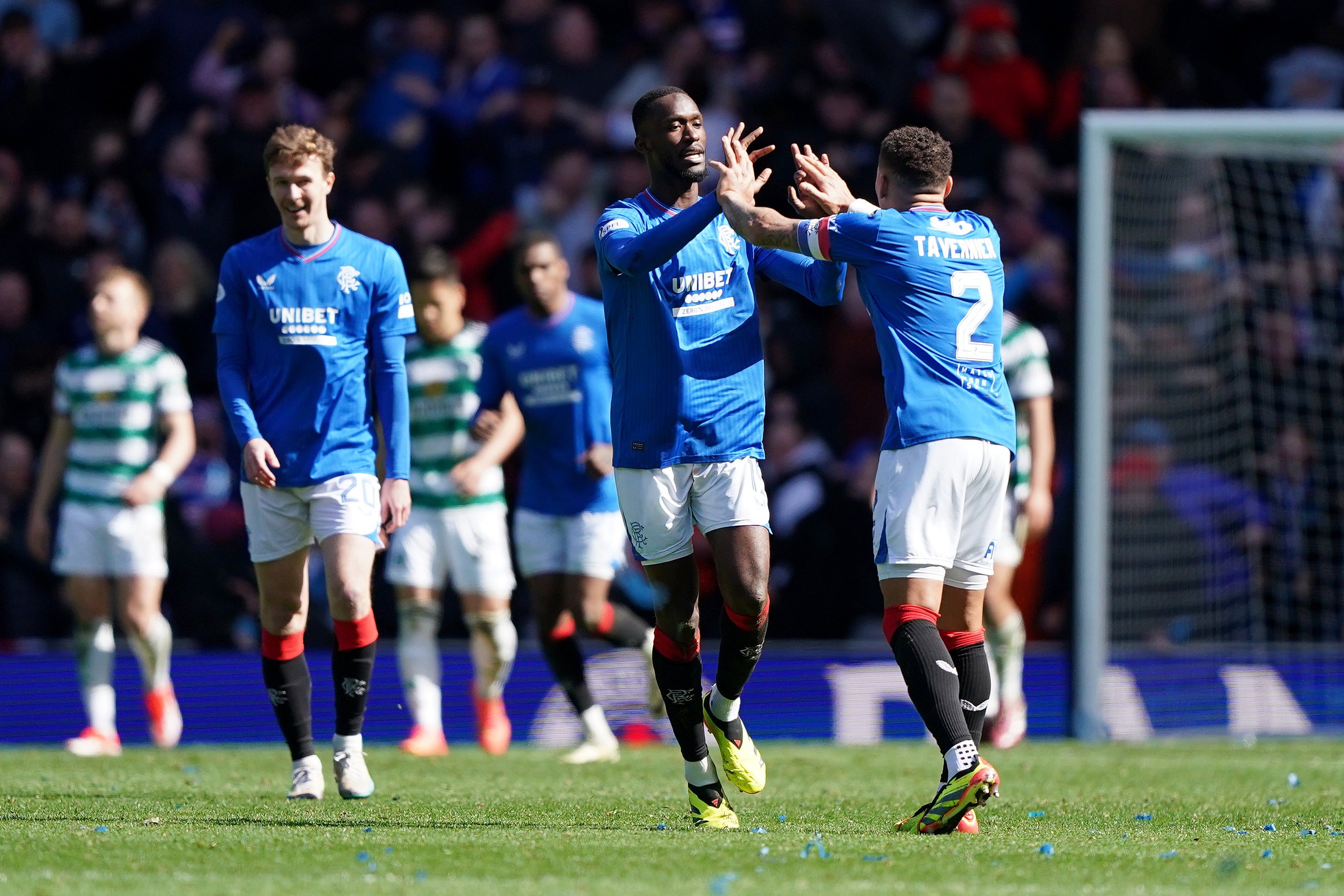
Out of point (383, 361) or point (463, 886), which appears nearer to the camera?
point (463, 886)

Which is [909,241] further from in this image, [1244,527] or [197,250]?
[197,250]

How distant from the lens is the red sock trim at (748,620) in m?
6.09

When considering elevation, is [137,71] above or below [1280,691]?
above

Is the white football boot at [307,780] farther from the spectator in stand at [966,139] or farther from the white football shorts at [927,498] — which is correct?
the spectator in stand at [966,139]

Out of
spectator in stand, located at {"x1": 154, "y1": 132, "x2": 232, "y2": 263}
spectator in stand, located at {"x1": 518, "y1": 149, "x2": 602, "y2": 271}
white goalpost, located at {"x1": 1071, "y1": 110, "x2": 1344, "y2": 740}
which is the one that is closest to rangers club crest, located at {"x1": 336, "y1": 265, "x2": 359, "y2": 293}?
white goalpost, located at {"x1": 1071, "y1": 110, "x2": 1344, "y2": 740}

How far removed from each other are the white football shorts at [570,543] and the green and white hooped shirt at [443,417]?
75 centimetres

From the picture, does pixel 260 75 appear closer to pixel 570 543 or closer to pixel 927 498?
pixel 570 543

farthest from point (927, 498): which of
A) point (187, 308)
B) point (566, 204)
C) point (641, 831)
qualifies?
point (187, 308)

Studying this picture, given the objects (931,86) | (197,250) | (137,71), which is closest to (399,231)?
(197,250)

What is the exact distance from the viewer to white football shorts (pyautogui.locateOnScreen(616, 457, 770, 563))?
601 centimetres

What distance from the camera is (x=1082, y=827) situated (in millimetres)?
6062

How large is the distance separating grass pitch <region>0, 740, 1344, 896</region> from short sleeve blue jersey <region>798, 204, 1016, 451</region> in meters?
1.35

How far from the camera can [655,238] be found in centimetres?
569

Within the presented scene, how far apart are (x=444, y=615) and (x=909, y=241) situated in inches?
288
